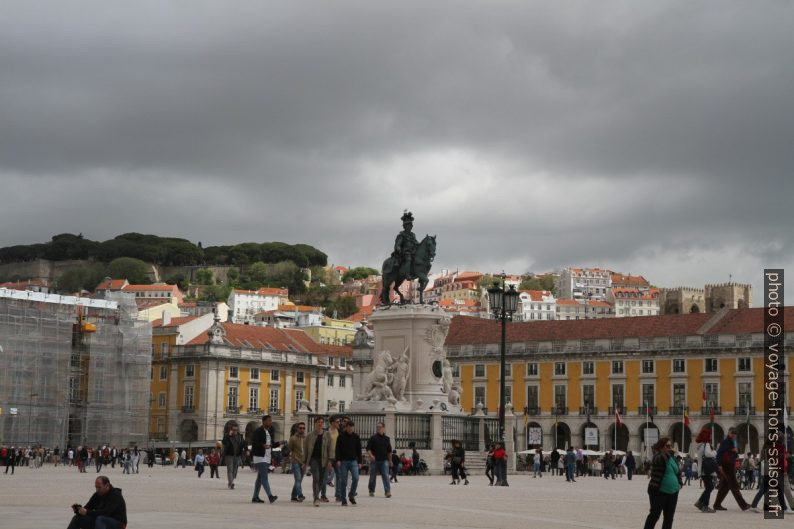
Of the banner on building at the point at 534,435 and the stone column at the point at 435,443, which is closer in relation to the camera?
the stone column at the point at 435,443

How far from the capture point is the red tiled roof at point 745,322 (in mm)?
83750

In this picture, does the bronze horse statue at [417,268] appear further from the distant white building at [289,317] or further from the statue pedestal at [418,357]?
the distant white building at [289,317]

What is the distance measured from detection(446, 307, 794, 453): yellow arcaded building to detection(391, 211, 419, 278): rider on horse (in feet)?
148

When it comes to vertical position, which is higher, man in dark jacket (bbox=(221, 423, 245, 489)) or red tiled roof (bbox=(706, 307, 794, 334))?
red tiled roof (bbox=(706, 307, 794, 334))

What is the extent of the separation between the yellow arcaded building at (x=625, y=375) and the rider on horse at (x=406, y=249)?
45176 mm

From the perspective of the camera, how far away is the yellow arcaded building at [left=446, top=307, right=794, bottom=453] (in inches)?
3292

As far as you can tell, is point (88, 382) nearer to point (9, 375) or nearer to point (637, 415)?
point (9, 375)

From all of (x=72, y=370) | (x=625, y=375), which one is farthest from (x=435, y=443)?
(x=625, y=375)

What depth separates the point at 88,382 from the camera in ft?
251

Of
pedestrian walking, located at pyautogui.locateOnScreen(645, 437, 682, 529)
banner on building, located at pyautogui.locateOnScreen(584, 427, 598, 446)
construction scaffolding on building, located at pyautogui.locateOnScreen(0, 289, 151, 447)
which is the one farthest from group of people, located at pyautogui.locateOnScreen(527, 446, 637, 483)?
construction scaffolding on building, located at pyautogui.locateOnScreen(0, 289, 151, 447)

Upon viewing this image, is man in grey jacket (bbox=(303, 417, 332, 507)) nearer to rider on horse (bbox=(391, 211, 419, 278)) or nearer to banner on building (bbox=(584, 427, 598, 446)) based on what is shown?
rider on horse (bbox=(391, 211, 419, 278))

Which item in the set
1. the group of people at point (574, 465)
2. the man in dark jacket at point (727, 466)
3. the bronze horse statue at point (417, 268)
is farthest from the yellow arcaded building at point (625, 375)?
the man in dark jacket at point (727, 466)

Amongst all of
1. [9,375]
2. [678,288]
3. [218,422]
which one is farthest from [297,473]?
[678,288]

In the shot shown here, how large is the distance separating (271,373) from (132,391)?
2232 centimetres
